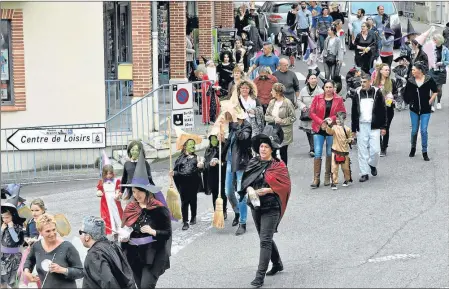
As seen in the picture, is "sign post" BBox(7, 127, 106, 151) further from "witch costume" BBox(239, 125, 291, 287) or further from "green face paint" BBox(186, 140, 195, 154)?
"witch costume" BBox(239, 125, 291, 287)

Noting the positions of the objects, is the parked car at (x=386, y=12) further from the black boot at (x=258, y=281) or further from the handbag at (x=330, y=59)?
the black boot at (x=258, y=281)

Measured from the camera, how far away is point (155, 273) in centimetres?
1157

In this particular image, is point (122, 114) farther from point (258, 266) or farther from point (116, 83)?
point (258, 266)

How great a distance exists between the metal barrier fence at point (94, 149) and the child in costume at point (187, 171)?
4950 millimetres

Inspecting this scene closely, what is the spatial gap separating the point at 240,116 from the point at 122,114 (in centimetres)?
664

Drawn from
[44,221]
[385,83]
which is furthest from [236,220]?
[44,221]

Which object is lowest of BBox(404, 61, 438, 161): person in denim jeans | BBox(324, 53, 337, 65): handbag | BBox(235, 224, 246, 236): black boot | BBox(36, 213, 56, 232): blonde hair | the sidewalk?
BBox(235, 224, 246, 236): black boot

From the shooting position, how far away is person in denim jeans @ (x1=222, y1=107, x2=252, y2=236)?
49.8ft

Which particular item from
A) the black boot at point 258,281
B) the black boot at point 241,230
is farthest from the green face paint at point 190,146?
the black boot at point 258,281

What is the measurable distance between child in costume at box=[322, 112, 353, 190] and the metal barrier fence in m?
4.38

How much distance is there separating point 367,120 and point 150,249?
24.0 ft

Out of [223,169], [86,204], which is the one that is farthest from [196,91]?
[223,169]

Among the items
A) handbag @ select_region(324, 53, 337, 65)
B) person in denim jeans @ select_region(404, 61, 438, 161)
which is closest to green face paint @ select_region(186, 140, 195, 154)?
person in denim jeans @ select_region(404, 61, 438, 161)

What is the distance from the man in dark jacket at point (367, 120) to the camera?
18.0 m
